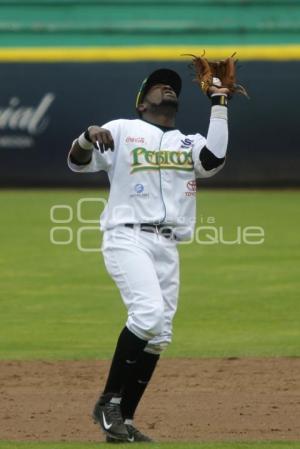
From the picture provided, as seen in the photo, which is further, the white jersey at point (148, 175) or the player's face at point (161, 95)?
the player's face at point (161, 95)

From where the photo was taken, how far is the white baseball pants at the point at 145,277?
19.2ft

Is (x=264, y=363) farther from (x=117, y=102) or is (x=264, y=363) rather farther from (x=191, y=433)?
(x=117, y=102)

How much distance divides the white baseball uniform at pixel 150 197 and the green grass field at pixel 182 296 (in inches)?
Result: 36.2

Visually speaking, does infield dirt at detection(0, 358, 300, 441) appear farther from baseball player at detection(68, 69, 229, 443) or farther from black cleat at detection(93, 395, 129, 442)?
baseball player at detection(68, 69, 229, 443)

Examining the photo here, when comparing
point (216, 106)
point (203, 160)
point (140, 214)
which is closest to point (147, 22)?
point (216, 106)

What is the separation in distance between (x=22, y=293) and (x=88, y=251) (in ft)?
10.3

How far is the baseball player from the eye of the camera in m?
6.01

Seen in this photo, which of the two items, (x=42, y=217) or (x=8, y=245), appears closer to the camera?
(x=8, y=245)

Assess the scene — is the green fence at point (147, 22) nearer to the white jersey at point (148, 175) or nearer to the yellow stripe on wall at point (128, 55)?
the yellow stripe on wall at point (128, 55)

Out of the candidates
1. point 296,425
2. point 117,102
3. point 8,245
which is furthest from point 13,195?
point 296,425

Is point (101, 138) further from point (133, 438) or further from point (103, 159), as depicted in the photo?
point (133, 438)

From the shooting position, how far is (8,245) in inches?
603

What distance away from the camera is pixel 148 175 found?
6074mm

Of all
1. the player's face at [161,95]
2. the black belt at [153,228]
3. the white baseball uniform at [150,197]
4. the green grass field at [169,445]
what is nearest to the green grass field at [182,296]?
the green grass field at [169,445]
